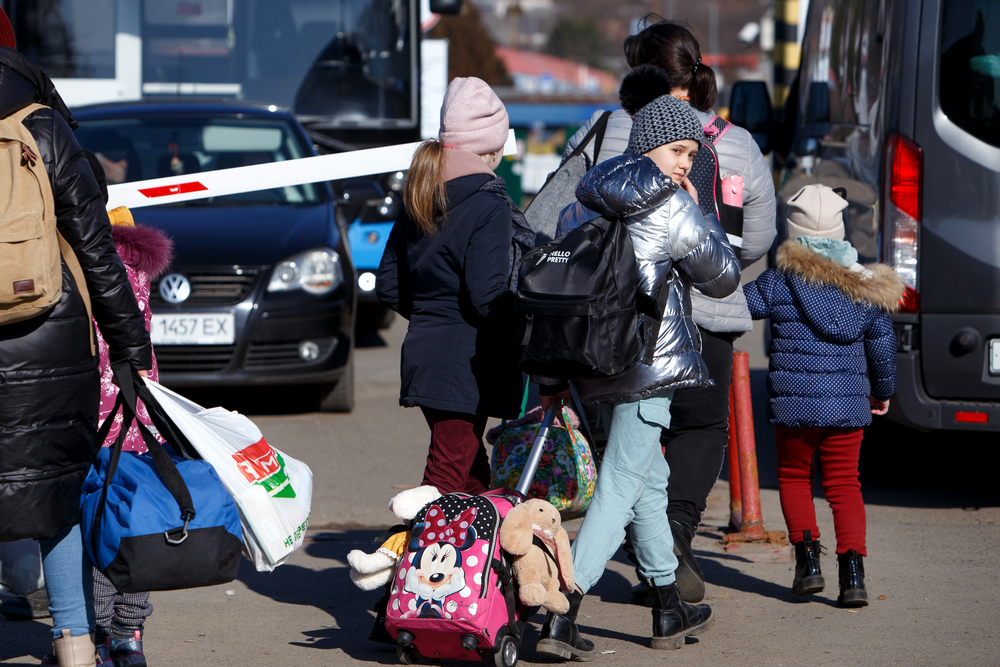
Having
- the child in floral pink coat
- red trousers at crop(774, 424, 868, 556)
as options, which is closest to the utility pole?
red trousers at crop(774, 424, 868, 556)

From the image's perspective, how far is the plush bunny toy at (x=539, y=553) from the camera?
3.36 metres

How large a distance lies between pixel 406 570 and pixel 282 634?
30.5 inches

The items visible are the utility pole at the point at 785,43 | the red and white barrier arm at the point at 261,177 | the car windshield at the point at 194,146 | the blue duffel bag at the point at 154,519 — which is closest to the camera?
the blue duffel bag at the point at 154,519

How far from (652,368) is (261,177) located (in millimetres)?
1775

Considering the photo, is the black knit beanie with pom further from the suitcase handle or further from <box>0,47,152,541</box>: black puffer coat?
<box>0,47,152,541</box>: black puffer coat

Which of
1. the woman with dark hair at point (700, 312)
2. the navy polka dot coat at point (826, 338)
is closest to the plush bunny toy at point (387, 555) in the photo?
the woman with dark hair at point (700, 312)

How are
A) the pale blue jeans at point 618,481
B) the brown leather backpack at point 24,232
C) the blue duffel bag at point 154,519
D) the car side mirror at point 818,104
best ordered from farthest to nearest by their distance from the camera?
1. the car side mirror at point 818,104
2. the pale blue jeans at point 618,481
3. the blue duffel bag at point 154,519
4. the brown leather backpack at point 24,232

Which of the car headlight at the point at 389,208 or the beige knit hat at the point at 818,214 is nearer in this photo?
the beige knit hat at the point at 818,214

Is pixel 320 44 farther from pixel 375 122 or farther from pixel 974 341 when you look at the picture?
pixel 974 341

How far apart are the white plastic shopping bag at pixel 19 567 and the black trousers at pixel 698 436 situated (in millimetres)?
2080

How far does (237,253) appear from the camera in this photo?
679 centimetres

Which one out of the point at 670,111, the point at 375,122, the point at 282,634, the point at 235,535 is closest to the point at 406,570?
the point at 235,535

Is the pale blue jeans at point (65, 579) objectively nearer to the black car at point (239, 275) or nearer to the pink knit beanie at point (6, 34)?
the pink knit beanie at point (6, 34)

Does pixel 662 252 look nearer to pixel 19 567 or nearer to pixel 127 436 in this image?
pixel 127 436
